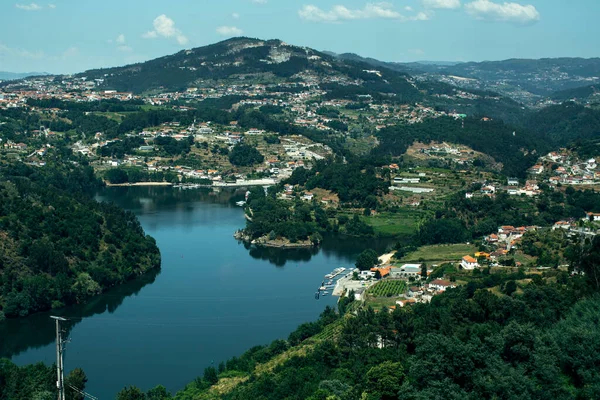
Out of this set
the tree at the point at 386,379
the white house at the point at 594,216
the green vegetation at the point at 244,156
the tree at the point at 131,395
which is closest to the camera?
the tree at the point at 386,379

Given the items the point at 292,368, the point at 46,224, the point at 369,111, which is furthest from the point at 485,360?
the point at 369,111

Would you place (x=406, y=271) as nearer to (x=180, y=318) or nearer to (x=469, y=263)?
(x=469, y=263)

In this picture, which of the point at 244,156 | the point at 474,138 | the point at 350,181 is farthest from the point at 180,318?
the point at 474,138

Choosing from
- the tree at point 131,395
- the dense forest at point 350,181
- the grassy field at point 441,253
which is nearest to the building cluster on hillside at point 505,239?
the grassy field at point 441,253

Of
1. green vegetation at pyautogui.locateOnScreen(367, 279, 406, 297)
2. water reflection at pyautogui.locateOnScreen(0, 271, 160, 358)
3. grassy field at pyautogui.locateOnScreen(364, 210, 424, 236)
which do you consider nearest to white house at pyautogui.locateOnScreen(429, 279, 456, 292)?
green vegetation at pyautogui.locateOnScreen(367, 279, 406, 297)

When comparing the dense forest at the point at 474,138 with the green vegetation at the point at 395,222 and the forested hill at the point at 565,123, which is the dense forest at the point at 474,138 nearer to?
the forested hill at the point at 565,123

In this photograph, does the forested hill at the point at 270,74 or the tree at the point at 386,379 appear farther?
the forested hill at the point at 270,74

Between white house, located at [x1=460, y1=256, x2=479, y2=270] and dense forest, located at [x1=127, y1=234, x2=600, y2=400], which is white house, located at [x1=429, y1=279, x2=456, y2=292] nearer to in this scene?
dense forest, located at [x1=127, y1=234, x2=600, y2=400]
